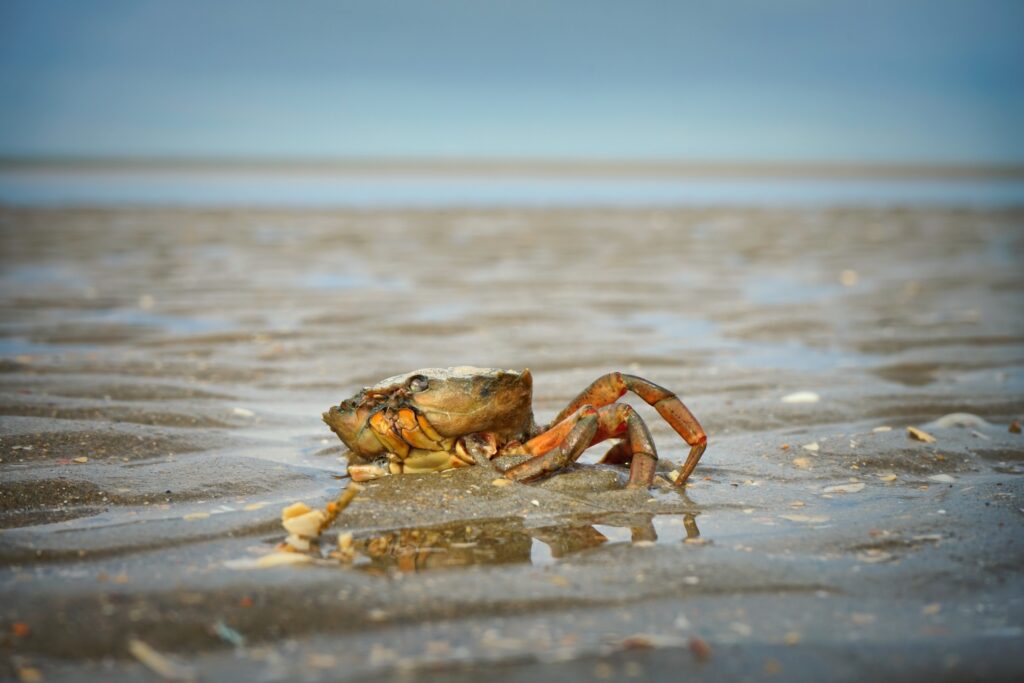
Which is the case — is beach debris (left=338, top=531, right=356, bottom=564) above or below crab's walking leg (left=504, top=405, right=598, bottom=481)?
below

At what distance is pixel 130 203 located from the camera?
3319 cm

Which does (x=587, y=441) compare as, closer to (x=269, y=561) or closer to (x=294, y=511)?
(x=294, y=511)

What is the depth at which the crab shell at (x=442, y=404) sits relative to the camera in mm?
4340

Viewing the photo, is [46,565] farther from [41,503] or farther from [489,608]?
[489,608]

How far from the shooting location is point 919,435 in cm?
559

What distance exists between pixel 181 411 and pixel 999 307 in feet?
30.3

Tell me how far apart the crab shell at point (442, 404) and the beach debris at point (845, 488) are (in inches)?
57.1

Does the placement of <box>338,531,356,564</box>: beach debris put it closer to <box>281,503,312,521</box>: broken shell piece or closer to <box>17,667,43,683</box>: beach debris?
<box>281,503,312,521</box>: broken shell piece

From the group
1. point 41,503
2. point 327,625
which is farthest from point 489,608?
point 41,503

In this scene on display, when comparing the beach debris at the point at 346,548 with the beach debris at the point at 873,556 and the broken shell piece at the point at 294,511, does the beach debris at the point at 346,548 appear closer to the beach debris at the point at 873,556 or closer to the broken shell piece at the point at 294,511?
the broken shell piece at the point at 294,511

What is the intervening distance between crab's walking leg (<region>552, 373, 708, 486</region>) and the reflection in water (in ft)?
1.35

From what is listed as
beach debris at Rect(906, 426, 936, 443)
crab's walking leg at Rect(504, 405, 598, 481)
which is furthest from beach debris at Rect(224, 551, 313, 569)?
beach debris at Rect(906, 426, 936, 443)

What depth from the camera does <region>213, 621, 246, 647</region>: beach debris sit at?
3.01 m

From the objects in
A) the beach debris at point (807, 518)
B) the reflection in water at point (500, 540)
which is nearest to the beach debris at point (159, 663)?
the reflection in water at point (500, 540)
